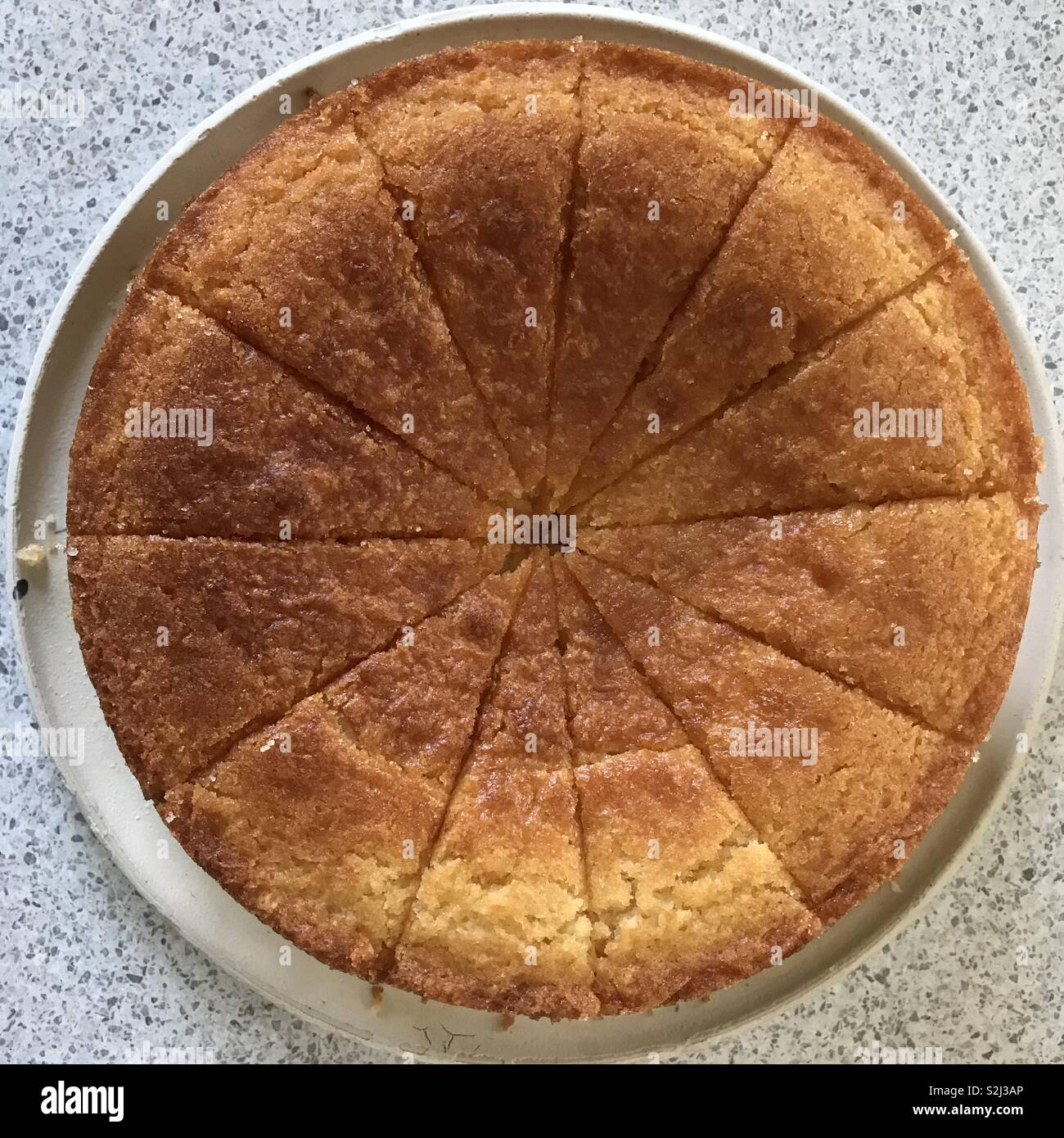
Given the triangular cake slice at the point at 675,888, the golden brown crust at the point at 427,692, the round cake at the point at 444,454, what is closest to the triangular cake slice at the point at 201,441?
the round cake at the point at 444,454

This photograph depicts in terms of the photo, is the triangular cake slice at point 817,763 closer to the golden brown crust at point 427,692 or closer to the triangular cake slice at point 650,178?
the golden brown crust at point 427,692

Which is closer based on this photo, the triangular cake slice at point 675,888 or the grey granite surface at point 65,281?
the triangular cake slice at point 675,888

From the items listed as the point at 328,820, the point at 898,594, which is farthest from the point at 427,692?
the point at 898,594

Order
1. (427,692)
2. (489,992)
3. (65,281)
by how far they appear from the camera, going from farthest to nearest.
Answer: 1. (65,281)
2. (427,692)
3. (489,992)

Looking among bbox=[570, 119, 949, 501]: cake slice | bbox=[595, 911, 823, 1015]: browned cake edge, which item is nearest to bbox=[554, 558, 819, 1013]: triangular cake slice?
bbox=[595, 911, 823, 1015]: browned cake edge

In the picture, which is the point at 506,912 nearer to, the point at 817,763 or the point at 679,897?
the point at 679,897

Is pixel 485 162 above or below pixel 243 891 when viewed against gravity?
above
